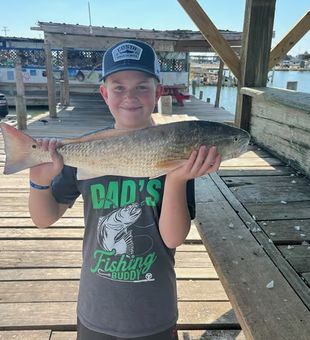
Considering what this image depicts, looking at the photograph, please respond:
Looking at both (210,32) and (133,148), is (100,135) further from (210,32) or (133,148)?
(210,32)

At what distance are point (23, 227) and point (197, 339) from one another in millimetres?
2410

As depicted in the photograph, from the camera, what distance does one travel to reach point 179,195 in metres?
1.62

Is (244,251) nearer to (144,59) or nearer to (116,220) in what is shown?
(116,220)

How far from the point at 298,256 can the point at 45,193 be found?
4.47ft

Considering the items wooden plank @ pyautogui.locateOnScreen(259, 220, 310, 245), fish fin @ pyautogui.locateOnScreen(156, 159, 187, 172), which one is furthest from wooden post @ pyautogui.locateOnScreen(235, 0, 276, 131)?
fish fin @ pyautogui.locateOnScreen(156, 159, 187, 172)

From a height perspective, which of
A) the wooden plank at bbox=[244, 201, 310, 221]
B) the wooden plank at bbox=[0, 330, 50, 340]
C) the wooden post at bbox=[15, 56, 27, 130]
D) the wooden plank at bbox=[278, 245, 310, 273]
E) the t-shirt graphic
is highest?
the t-shirt graphic

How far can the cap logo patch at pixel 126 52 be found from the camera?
179cm

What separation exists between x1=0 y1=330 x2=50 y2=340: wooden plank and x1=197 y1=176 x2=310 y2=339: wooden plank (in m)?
1.35

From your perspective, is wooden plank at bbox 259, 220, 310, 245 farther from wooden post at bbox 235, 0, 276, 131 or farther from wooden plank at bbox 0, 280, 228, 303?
wooden post at bbox 235, 0, 276, 131

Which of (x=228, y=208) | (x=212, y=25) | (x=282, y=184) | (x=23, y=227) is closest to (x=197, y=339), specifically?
(x=228, y=208)

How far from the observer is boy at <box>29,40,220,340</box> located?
1629 millimetres

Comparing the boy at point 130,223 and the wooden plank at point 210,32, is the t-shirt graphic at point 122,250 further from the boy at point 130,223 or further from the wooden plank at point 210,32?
the wooden plank at point 210,32

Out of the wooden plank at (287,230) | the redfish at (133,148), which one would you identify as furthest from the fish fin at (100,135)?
the wooden plank at (287,230)

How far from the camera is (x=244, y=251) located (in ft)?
6.13
